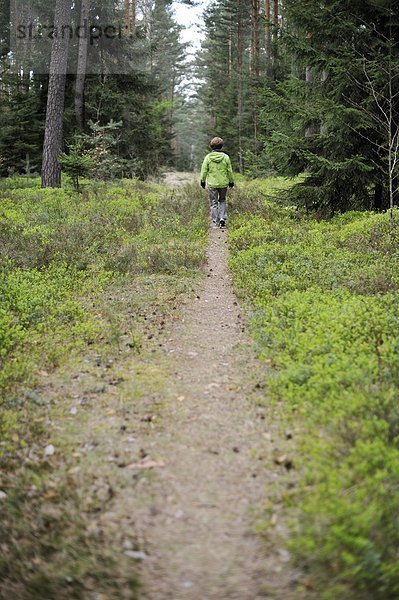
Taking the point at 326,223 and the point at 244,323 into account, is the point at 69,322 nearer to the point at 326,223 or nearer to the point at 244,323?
the point at 244,323

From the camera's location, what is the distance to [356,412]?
4121mm

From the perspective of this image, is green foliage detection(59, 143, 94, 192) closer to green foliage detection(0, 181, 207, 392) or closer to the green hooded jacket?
green foliage detection(0, 181, 207, 392)

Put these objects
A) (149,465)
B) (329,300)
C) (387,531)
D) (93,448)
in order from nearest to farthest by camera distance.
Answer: (387,531) → (149,465) → (93,448) → (329,300)

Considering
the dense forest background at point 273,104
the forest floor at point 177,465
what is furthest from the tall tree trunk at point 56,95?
the forest floor at point 177,465

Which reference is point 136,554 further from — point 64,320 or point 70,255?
point 70,255

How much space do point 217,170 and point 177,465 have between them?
10.2 meters

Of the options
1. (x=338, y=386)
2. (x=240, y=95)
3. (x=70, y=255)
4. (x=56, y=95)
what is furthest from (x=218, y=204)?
(x=240, y=95)

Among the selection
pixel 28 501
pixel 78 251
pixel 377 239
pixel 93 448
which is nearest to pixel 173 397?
pixel 93 448

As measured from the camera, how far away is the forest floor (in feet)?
9.86

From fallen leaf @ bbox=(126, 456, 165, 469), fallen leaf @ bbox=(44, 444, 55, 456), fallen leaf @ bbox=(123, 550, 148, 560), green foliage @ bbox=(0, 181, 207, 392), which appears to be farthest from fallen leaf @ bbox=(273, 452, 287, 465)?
green foliage @ bbox=(0, 181, 207, 392)

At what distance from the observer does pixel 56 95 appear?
1730cm

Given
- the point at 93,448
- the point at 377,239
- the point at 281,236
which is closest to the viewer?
the point at 93,448

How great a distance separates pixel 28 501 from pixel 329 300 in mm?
4605

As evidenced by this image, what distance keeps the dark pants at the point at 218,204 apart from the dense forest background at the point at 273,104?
169 cm
